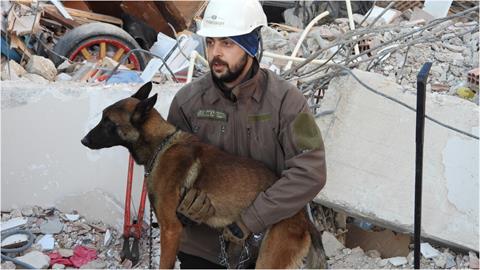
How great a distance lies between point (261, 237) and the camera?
2.78 meters

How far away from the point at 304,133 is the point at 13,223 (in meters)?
2.80

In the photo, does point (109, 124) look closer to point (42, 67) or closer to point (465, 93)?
point (42, 67)

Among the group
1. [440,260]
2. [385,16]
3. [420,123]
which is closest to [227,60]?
[420,123]

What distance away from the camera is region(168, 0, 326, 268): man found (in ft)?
8.55

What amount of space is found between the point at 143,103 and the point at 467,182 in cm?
249

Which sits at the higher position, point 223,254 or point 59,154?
point 223,254

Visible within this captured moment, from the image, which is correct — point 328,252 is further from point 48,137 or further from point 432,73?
point 432,73

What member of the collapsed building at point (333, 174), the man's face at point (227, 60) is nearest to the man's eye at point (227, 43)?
the man's face at point (227, 60)

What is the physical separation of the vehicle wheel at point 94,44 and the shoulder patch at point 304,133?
170 inches

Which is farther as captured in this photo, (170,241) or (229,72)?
(170,241)

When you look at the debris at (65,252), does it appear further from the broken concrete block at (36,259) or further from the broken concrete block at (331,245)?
the broken concrete block at (331,245)

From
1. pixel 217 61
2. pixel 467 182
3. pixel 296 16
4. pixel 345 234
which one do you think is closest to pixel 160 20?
pixel 296 16

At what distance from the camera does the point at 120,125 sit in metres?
3.02

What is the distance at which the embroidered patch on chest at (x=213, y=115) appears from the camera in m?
2.75
